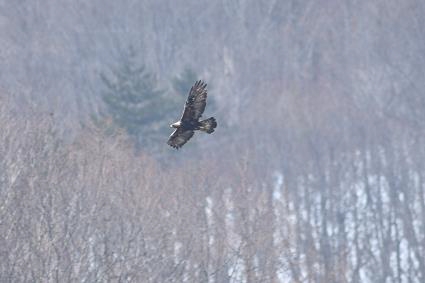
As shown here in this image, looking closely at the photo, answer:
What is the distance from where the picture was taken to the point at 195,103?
21047mm

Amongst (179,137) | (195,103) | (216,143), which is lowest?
(179,137)

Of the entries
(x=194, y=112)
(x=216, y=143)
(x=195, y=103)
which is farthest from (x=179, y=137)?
(x=216, y=143)

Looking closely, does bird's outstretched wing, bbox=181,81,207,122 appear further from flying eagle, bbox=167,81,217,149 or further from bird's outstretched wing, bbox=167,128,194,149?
bird's outstretched wing, bbox=167,128,194,149

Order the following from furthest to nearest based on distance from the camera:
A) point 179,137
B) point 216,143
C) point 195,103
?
1. point 216,143
2. point 179,137
3. point 195,103

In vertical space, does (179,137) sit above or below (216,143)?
below

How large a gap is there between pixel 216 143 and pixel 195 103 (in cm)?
3718

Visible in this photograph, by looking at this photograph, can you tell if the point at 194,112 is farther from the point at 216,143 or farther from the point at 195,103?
the point at 216,143

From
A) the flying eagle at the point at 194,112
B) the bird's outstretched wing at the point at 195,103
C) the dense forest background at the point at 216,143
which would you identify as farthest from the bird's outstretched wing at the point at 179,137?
the dense forest background at the point at 216,143

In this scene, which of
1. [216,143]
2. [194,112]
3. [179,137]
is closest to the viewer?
[194,112]

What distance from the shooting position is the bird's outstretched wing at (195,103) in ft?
69.1

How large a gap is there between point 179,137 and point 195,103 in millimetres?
618

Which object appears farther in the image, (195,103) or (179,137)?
(179,137)

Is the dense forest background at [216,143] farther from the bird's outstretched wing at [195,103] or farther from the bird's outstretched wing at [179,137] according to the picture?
the bird's outstretched wing at [195,103]

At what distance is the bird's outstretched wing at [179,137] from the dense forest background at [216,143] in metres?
10.4
